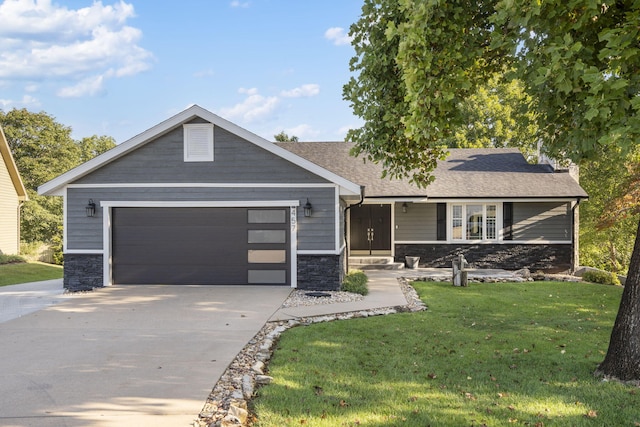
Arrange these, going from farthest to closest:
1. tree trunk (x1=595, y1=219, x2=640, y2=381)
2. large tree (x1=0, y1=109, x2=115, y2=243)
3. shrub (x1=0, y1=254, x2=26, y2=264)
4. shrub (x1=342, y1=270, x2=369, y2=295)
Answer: large tree (x1=0, y1=109, x2=115, y2=243) < shrub (x1=0, y1=254, x2=26, y2=264) < shrub (x1=342, y1=270, x2=369, y2=295) < tree trunk (x1=595, y1=219, x2=640, y2=381)

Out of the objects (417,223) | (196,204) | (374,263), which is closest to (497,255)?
(417,223)

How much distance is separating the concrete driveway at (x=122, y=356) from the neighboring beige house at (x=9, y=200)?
1410 centimetres

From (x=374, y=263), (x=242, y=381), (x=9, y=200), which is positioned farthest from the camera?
(x=9, y=200)

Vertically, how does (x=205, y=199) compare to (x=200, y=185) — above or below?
below

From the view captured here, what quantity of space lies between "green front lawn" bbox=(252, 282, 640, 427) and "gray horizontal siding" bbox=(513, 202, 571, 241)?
305 inches

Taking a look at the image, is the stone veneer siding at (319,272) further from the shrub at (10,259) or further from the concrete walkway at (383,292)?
the shrub at (10,259)

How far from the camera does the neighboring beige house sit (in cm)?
2069

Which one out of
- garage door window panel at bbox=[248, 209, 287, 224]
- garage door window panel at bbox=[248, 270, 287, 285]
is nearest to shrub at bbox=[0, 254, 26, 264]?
garage door window panel at bbox=[248, 270, 287, 285]

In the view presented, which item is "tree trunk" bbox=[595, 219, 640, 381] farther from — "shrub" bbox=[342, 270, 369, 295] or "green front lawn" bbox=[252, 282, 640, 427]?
"shrub" bbox=[342, 270, 369, 295]

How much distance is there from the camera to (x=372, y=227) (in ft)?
55.3

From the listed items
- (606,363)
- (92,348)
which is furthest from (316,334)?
(606,363)

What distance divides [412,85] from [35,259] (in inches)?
839

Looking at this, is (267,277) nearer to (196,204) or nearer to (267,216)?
(267,216)

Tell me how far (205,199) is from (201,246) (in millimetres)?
1222
